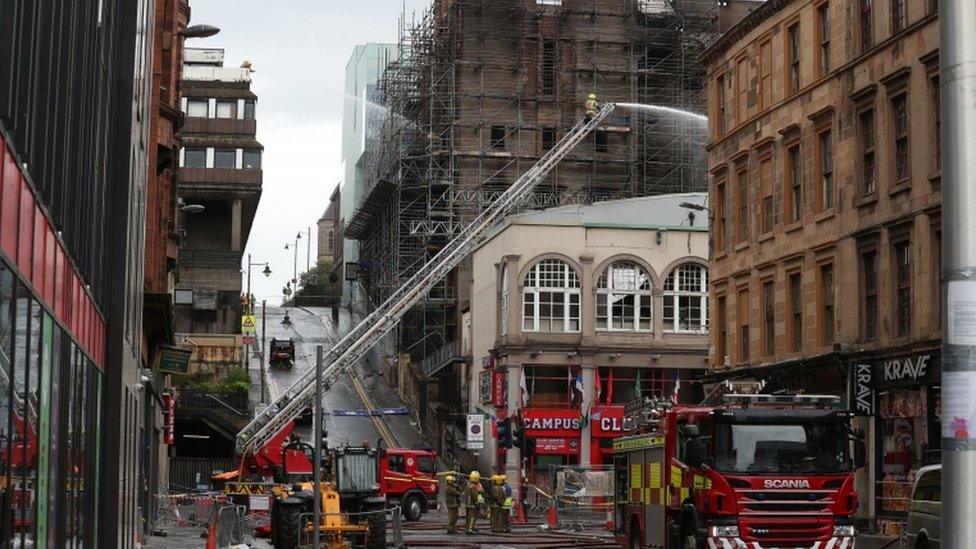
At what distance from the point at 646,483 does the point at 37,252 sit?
16946 mm

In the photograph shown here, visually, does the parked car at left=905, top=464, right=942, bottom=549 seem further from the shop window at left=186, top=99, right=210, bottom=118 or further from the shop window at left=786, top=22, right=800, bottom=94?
the shop window at left=186, top=99, right=210, bottom=118

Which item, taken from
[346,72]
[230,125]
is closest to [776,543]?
[230,125]

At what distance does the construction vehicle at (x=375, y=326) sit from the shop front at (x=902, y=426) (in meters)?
16.4

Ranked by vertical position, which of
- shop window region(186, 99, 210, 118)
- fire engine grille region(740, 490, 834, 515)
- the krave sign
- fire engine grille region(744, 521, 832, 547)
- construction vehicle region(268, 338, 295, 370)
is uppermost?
shop window region(186, 99, 210, 118)

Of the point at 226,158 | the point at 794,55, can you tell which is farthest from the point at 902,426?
the point at 226,158

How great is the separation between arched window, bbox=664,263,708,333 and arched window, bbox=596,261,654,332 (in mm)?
926

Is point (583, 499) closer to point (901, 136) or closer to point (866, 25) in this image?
point (866, 25)

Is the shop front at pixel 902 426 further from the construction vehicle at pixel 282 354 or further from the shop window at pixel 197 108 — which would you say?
the shop window at pixel 197 108

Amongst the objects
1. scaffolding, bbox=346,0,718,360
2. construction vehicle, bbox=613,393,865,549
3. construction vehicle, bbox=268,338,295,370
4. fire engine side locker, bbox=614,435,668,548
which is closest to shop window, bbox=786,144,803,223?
fire engine side locker, bbox=614,435,668,548

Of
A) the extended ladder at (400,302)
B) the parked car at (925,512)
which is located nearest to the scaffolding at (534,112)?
the extended ladder at (400,302)

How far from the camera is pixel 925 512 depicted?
23078 millimetres

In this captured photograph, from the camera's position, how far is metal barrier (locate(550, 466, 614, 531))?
5130 centimetres

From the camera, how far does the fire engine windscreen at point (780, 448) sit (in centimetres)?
2461

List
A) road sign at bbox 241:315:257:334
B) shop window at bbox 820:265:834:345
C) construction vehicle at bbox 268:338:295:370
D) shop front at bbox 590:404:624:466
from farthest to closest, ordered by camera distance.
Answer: road sign at bbox 241:315:257:334 → construction vehicle at bbox 268:338:295:370 → shop front at bbox 590:404:624:466 → shop window at bbox 820:265:834:345
